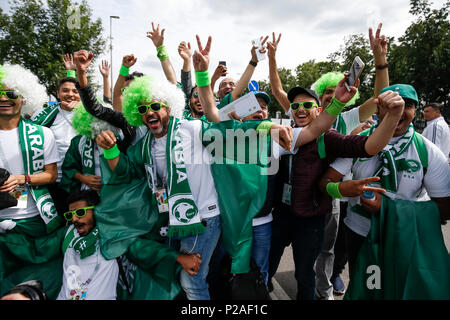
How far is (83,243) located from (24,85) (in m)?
1.54

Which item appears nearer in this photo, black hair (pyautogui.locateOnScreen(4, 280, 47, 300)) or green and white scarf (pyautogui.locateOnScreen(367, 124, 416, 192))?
black hair (pyautogui.locateOnScreen(4, 280, 47, 300))

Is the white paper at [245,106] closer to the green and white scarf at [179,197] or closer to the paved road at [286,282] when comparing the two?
the green and white scarf at [179,197]

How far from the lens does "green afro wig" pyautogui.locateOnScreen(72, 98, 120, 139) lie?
7.88 feet

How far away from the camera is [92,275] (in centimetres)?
204

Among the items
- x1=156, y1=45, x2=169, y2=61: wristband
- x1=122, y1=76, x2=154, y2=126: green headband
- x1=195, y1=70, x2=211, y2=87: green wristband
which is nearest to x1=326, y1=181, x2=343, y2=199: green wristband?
x1=195, y1=70, x2=211, y2=87: green wristband

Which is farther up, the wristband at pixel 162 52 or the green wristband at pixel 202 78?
the wristband at pixel 162 52

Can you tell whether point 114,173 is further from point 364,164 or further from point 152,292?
point 364,164

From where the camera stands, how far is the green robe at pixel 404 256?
1.69 m

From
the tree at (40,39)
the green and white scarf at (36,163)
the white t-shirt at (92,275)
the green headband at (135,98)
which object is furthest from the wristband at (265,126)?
the tree at (40,39)

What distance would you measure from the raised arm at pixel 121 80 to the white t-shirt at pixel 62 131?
50 cm

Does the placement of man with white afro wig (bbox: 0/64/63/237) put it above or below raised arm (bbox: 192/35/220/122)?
below

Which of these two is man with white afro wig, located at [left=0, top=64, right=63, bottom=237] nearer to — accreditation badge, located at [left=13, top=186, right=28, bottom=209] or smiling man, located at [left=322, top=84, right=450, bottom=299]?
accreditation badge, located at [left=13, top=186, right=28, bottom=209]

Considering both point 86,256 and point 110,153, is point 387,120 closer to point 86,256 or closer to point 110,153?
point 110,153

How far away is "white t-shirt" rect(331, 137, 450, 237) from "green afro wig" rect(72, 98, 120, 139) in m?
2.08
